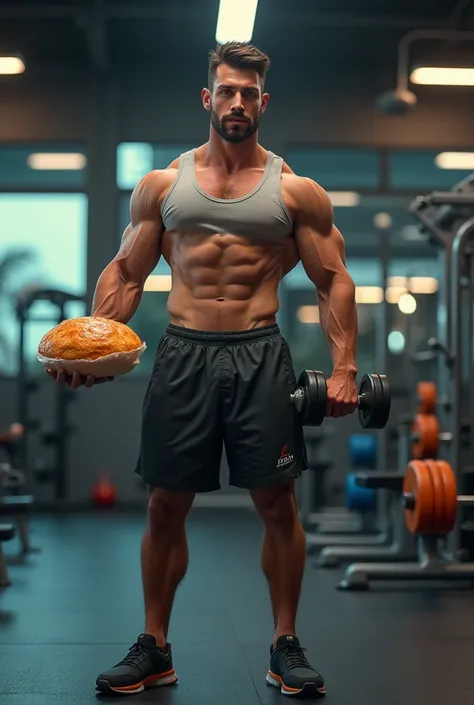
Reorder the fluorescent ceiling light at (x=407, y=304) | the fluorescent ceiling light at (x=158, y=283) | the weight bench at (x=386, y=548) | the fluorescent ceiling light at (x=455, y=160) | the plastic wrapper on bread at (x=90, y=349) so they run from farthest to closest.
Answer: the fluorescent ceiling light at (x=455, y=160)
the fluorescent ceiling light at (x=158, y=283)
the fluorescent ceiling light at (x=407, y=304)
the weight bench at (x=386, y=548)
the plastic wrapper on bread at (x=90, y=349)

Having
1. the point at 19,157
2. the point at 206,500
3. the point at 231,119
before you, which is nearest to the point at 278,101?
the point at 19,157

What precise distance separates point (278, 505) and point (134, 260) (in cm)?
65

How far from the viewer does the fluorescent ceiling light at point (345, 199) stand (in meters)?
7.06

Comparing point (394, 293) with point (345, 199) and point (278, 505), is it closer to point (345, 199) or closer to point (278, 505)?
point (345, 199)

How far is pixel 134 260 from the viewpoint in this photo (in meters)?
2.20

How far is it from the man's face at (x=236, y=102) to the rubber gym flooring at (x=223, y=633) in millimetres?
1230

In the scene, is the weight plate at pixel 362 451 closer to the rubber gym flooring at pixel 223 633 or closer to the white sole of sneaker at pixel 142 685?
the rubber gym flooring at pixel 223 633

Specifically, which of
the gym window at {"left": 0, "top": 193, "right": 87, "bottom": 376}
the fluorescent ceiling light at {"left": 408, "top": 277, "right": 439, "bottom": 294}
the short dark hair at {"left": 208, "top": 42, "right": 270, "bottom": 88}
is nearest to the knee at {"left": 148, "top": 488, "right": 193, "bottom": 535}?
the short dark hair at {"left": 208, "top": 42, "right": 270, "bottom": 88}

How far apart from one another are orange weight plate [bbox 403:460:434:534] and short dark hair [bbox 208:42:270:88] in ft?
5.95

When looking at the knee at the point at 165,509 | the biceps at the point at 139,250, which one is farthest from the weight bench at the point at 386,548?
the biceps at the point at 139,250

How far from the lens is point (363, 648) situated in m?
2.56

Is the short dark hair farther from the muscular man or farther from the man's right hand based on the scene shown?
the man's right hand

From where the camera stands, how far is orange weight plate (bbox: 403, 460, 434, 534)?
3.42 m

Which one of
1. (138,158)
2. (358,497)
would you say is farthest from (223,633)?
(138,158)
